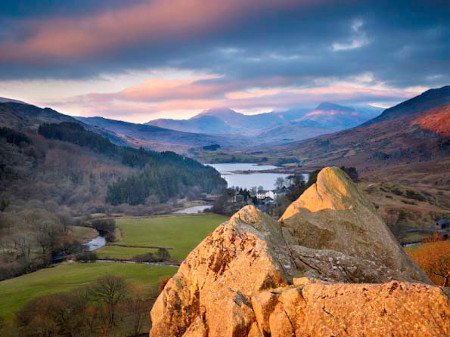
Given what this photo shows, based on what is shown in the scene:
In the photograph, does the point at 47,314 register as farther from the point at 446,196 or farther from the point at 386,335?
the point at 446,196

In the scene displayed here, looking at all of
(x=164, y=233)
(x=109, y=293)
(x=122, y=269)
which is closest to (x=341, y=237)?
(x=109, y=293)

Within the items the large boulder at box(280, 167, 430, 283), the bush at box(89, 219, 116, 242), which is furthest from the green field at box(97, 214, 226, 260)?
the large boulder at box(280, 167, 430, 283)

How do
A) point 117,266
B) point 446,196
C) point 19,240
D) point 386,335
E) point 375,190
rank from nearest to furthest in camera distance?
point 386,335 → point 117,266 → point 19,240 → point 375,190 → point 446,196

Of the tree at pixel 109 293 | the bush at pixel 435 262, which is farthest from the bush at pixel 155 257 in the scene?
the bush at pixel 435 262

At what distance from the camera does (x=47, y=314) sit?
57.0m

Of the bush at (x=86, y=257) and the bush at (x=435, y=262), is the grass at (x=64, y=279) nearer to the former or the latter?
the bush at (x=86, y=257)

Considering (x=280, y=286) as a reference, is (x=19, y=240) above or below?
below

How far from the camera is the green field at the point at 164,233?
397ft

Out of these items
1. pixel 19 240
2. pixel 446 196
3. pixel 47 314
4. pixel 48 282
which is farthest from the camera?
pixel 446 196

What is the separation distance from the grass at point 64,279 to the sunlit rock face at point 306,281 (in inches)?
2405

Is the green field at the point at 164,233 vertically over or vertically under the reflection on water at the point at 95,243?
over

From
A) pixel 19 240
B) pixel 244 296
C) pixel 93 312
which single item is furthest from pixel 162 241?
pixel 244 296

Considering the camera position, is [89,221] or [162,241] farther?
[89,221]

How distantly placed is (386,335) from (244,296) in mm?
6565
